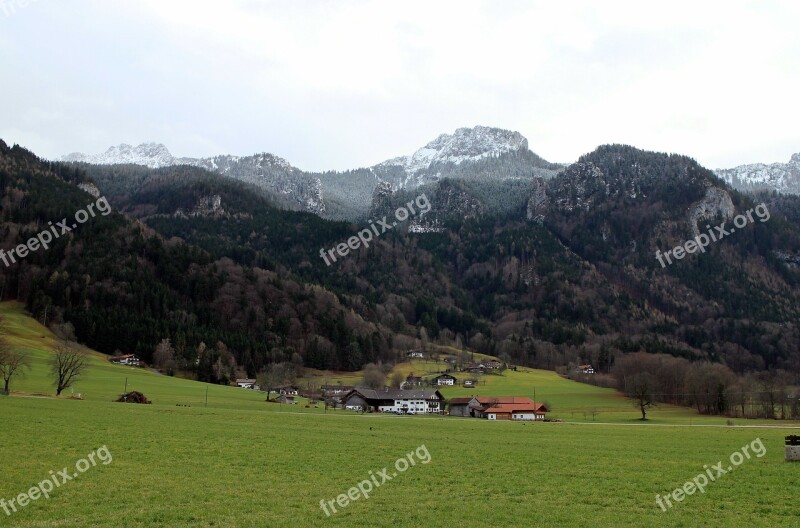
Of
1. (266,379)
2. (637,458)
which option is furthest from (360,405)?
(637,458)

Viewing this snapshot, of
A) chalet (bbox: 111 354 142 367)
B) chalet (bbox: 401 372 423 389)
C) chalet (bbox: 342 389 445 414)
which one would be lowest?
chalet (bbox: 342 389 445 414)

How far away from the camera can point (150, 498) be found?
21531 millimetres

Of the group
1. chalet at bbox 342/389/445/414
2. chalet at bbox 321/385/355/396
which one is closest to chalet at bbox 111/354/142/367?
chalet at bbox 321/385/355/396

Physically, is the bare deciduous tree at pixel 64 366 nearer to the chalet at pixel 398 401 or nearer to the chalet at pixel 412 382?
the chalet at pixel 398 401

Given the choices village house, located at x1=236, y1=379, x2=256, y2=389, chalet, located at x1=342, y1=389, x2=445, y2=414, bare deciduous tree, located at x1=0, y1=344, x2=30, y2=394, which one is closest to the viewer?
bare deciduous tree, located at x1=0, y1=344, x2=30, y2=394

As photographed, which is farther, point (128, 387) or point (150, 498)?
point (128, 387)

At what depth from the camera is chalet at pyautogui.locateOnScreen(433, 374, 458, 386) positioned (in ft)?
518

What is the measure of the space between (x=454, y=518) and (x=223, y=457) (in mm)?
15795

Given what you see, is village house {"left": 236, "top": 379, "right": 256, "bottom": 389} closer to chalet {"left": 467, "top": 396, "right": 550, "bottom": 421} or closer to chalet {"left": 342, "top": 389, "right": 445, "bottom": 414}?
chalet {"left": 342, "top": 389, "right": 445, "bottom": 414}

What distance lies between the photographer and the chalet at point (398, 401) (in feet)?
408

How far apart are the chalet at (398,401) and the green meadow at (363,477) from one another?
76.1 metres

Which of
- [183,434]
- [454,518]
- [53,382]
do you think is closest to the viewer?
[454,518]

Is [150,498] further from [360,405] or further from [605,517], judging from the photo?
[360,405]

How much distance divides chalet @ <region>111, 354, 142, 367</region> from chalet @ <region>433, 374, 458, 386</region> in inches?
2861
